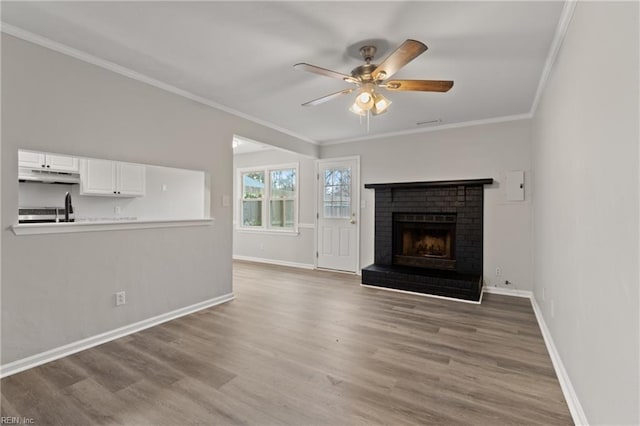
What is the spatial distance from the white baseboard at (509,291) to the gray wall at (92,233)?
3.85 m

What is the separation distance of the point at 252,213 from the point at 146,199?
7.79 ft

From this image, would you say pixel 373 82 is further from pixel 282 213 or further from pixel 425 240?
pixel 282 213

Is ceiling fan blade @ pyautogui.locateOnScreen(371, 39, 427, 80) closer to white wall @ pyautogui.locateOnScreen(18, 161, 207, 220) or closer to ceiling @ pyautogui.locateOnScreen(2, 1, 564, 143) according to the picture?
ceiling @ pyautogui.locateOnScreen(2, 1, 564, 143)

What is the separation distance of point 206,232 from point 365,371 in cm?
245

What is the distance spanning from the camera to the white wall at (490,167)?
416cm

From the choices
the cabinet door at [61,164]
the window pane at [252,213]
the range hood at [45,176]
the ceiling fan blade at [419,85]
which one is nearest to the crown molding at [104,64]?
the cabinet door at [61,164]

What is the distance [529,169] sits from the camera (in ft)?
13.5

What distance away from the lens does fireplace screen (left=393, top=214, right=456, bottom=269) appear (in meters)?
4.70

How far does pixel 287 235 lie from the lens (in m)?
6.30

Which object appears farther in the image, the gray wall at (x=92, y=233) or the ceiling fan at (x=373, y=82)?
the ceiling fan at (x=373, y=82)

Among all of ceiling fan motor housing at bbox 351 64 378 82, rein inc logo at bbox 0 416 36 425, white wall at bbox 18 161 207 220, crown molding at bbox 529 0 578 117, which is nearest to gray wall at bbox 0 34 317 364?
white wall at bbox 18 161 207 220

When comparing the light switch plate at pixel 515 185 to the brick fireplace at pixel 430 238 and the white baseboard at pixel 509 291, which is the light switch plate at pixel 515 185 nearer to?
the brick fireplace at pixel 430 238

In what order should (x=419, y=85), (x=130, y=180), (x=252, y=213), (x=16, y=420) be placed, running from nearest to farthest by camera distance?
A: (x=16, y=420) → (x=419, y=85) → (x=130, y=180) → (x=252, y=213)

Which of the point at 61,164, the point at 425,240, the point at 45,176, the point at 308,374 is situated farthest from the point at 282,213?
the point at 308,374
